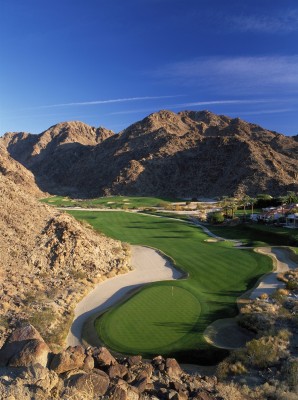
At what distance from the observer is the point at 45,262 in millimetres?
27219

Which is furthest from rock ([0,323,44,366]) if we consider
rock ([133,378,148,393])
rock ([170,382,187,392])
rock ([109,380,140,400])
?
rock ([170,382,187,392])

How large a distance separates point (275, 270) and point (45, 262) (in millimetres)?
18066

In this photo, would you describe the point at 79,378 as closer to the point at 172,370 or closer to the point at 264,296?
the point at 172,370

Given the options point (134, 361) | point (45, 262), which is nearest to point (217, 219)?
point (45, 262)

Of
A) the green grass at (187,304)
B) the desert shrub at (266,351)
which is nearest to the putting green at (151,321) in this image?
the green grass at (187,304)

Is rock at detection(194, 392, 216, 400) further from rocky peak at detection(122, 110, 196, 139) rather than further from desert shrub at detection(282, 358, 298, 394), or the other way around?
rocky peak at detection(122, 110, 196, 139)

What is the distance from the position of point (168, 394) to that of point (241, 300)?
42.5 feet

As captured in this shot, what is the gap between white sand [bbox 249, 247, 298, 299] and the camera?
2400cm

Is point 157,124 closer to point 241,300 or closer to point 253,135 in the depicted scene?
point 253,135

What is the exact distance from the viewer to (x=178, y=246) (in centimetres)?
3941

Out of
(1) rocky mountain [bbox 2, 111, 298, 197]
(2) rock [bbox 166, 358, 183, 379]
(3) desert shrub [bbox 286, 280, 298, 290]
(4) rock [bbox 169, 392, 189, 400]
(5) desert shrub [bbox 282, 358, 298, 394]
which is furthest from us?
(1) rocky mountain [bbox 2, 111, 298, 197]

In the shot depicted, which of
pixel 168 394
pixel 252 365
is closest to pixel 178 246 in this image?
pixel 252 365

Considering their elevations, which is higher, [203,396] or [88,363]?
[88,363]

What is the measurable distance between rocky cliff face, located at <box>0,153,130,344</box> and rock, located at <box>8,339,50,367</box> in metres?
8.20
